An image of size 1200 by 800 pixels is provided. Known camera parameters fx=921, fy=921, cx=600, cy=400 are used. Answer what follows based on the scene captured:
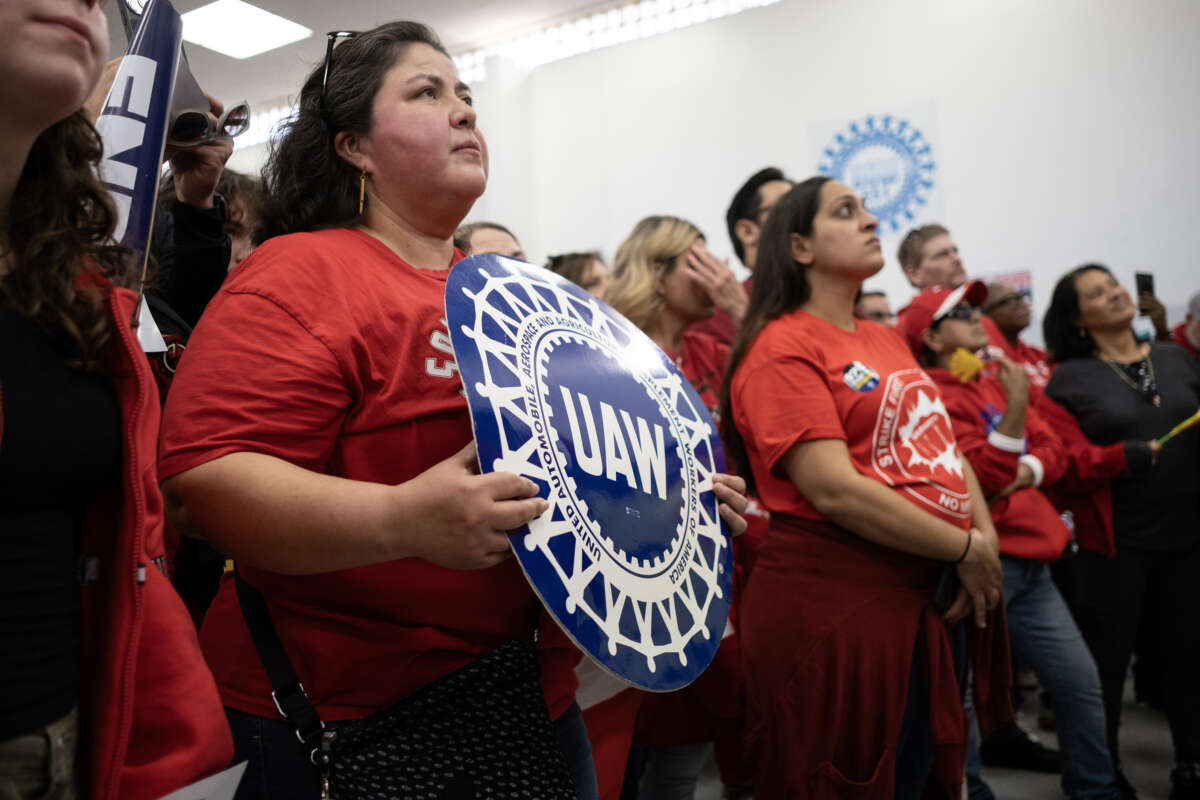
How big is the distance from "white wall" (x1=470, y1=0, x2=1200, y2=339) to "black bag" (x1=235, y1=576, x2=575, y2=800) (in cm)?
466

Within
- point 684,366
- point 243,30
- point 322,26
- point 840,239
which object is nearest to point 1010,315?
point 684,366

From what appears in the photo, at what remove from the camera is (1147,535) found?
2.95 metres

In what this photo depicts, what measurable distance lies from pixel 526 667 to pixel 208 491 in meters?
0.39

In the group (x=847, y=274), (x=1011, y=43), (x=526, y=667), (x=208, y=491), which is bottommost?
(x=526, y=667)

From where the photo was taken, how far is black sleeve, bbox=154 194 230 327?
147cm

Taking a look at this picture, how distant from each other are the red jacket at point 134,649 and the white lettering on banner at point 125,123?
0.21 metres

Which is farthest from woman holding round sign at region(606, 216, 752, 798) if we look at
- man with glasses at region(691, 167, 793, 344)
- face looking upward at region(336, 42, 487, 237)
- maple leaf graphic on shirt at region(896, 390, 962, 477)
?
face looking upward at region(336, 42, 487, 237)

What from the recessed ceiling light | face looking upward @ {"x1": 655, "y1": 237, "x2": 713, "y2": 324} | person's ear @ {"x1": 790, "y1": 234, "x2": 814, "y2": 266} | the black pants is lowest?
the black pants

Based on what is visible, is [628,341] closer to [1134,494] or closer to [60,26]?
[60,26]

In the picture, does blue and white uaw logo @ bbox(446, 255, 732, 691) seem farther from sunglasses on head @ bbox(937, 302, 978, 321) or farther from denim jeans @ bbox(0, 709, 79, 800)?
sunglasses on head @ bbox(937, 302, 978, 321)

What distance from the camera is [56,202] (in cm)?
84

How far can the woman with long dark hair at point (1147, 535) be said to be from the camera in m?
2.85

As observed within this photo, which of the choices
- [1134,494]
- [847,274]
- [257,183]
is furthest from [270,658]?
[1134,494]

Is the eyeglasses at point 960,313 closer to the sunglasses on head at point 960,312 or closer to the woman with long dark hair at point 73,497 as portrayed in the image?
the sunglasses on head at point 960,312
